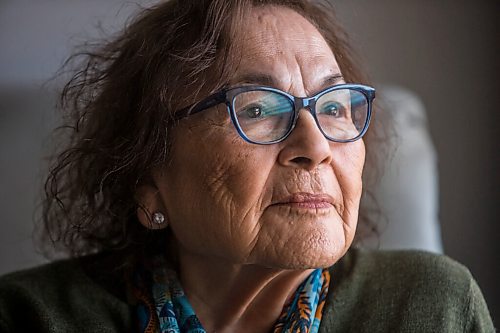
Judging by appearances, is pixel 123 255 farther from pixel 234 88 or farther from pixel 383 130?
pixel 383 130

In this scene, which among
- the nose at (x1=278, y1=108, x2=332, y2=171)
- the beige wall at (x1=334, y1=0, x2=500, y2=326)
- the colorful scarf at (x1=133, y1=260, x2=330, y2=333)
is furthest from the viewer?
the beige wall at (x1=334, y1=0, x2=500, y2=326)

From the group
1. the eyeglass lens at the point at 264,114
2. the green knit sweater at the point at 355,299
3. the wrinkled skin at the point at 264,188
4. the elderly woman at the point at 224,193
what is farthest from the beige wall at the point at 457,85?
the eyeglass lens at the point at 264,114

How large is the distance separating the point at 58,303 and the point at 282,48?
693mm

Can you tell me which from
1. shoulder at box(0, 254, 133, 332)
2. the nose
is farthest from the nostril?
shoulder at box(0, 254, 133, 332)

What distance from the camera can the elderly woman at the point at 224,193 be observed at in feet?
3.89

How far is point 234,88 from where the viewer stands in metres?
1.19

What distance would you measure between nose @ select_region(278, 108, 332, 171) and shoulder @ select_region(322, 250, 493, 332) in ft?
1.15

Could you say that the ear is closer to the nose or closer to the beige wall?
the nose

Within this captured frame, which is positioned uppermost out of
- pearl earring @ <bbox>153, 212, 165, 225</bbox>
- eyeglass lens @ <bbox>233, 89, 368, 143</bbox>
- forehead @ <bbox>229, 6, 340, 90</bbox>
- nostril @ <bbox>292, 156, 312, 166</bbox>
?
forehead @ <bbox>229, 6, 340, 90</bbox>

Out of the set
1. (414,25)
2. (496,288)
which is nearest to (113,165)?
(414,25)

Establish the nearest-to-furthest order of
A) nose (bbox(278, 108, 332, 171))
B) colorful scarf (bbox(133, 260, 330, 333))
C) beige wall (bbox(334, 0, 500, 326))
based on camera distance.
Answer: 1. nose (bbox(278, 108, 332, 171))
2. colorful scarf (bbox(133, 260, 330, 333))
3. beige wall (bbox(334, 0, 500, 326))

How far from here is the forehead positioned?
1.21 meters

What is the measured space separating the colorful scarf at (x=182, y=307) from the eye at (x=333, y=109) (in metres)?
0.33

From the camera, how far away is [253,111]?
3.92 feet
